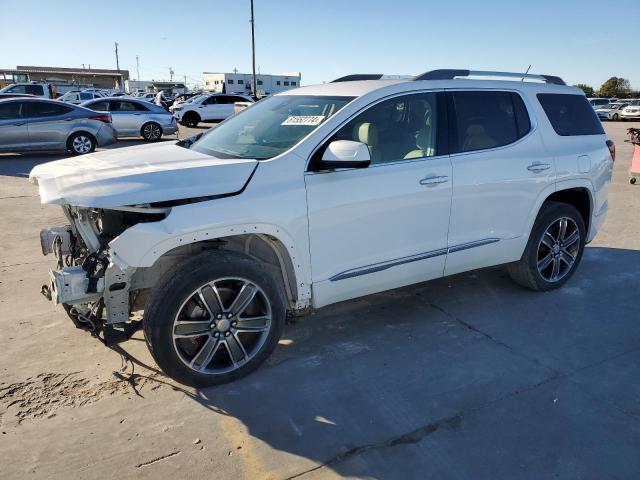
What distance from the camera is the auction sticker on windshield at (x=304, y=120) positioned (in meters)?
3.59

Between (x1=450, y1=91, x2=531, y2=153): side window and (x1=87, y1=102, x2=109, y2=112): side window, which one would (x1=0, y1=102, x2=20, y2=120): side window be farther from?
(x1=450, y1=91, x2=531, y2=153): side window

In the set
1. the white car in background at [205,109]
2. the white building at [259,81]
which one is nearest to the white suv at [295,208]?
the white car in background at [205,109]

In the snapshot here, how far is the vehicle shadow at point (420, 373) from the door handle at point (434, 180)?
119cm

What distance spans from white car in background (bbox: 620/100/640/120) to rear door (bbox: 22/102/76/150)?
38.7 metres

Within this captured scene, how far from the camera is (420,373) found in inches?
136

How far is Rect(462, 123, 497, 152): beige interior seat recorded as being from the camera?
13.3ft

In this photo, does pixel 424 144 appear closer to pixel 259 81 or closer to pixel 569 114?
pixel 569 114

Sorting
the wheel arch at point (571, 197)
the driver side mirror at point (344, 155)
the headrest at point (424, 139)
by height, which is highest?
the headrest at point (424, 139)

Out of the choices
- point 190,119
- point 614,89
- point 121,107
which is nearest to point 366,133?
point 121,107

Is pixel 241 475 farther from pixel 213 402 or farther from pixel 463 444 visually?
pixel 463 444

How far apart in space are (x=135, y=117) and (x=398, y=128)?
51.4 ft

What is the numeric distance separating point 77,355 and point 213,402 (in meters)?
1.20

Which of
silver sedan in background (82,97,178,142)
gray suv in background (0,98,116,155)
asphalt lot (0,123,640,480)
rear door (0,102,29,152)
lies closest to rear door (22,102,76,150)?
gray suv in background (0,98,116,155)

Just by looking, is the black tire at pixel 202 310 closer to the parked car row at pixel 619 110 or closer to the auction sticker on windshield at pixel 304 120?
the auction sticker on windshield at pixel 304 120
